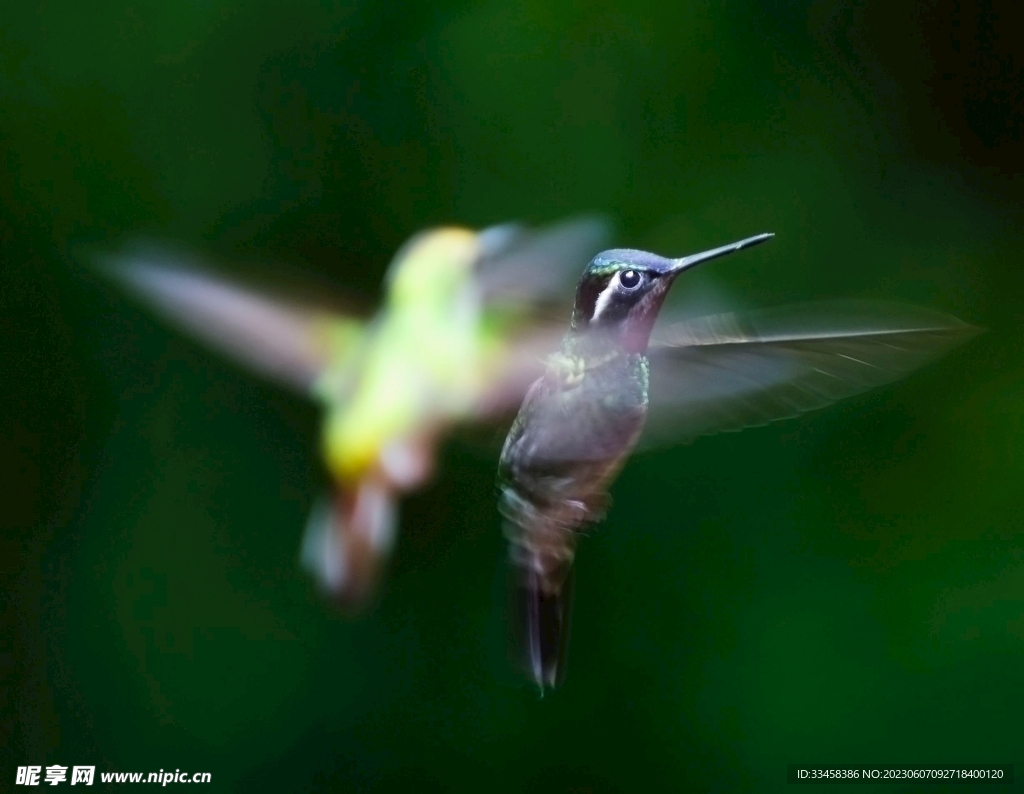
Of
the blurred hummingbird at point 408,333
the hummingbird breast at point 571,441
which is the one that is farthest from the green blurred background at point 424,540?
the hummingbird breast at point 571,441

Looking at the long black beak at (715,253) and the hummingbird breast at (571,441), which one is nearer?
the long black beak at (715,253)

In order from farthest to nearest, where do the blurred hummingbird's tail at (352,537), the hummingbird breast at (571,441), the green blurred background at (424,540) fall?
the green blurred background at (424,540) < the blurred hummingbird's tail at (352,537) < the hummingbird breast at (571,441)

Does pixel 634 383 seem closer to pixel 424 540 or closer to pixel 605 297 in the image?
pixel 605 297

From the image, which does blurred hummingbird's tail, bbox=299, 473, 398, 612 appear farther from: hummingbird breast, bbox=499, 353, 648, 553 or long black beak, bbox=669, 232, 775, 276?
long black beak, bbox=669, 232, 775, 276

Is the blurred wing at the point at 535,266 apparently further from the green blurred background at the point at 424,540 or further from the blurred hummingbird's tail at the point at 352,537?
the green blurred background at the point at 424,540

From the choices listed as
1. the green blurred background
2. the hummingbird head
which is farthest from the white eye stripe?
the green blurred background

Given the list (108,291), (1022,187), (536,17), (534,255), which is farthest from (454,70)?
(1022,187)

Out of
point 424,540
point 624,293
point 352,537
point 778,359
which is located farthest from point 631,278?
point 424,540
